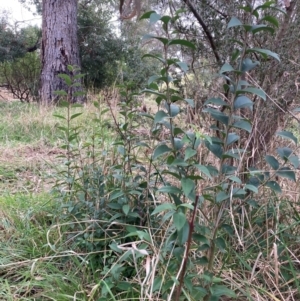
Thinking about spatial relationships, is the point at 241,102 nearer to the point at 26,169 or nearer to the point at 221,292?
the point at 221,292

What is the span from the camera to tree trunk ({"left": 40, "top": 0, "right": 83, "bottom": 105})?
548cm

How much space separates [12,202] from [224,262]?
127 cm

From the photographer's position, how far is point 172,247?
41.5 inches

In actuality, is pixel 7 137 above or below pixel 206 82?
below

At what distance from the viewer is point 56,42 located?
5.52 m

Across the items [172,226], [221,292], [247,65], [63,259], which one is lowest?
[63,259]

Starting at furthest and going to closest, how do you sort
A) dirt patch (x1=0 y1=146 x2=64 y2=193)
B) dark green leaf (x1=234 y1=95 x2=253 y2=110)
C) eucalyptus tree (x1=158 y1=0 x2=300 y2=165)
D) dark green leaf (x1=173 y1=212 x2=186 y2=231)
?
1. dirt patch (x1=0 y1=146 x2=64 y2=193)
2. eucalyptus tree (x1=158 y1=0 x2=300 y2=165)
3. dark green leaf (x1=234 y1=95 x2=253 y2=110)
4. dark green leaf (x1=173 y1=212 x2=186 y2=231)

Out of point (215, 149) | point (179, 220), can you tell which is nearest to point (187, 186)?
point (179, 220)

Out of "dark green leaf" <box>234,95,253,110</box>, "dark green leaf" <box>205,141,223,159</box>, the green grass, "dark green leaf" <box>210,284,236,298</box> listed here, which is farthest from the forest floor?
"dark green leaf" <box>234,95,253,110</box>

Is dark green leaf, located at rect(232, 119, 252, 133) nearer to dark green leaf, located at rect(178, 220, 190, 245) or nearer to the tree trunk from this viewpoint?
dark green leaf, located at rect(178, 220, 190, 245)

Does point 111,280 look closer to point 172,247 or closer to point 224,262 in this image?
point 172,247

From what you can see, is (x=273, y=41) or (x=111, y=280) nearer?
(x=111, y=280)

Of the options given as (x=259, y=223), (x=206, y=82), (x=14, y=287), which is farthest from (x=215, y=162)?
(x=14, y=287)

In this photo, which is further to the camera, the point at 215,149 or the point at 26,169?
the point at 26,169
